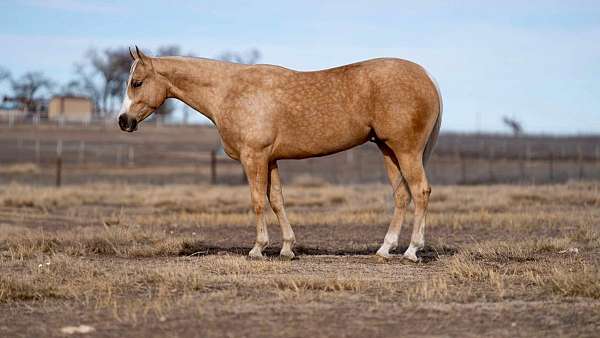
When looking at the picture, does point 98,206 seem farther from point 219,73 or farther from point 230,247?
point 219,73

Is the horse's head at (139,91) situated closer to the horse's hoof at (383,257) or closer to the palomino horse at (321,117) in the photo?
the palomino horse at (321,117)

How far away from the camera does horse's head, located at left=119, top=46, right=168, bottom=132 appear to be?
1116cm

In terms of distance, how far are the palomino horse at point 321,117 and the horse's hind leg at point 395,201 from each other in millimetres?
14

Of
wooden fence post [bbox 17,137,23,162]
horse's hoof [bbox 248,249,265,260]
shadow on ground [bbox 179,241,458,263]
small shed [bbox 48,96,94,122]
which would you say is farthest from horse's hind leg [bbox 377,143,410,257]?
small shed [bbox 48,96,94,122]

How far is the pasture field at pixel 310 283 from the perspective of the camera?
22.8 feet

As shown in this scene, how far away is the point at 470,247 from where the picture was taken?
471 inches

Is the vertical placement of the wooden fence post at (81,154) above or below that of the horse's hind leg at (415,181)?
below

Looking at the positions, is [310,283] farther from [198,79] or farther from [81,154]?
[81,154]

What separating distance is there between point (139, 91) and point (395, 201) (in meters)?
3.44

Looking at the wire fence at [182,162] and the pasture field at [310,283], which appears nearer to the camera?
the pasture field at [310,283]

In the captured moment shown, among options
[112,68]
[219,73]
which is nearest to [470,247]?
[219,73]

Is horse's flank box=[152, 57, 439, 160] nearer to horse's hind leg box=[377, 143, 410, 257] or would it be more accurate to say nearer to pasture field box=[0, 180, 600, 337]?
horse's hind leg box=[377, 143, 410, 257]

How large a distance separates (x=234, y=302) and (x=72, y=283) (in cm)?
193

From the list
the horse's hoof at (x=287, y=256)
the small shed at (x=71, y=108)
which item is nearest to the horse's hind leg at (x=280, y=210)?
the horse's hoof at (x=287, y=256)
